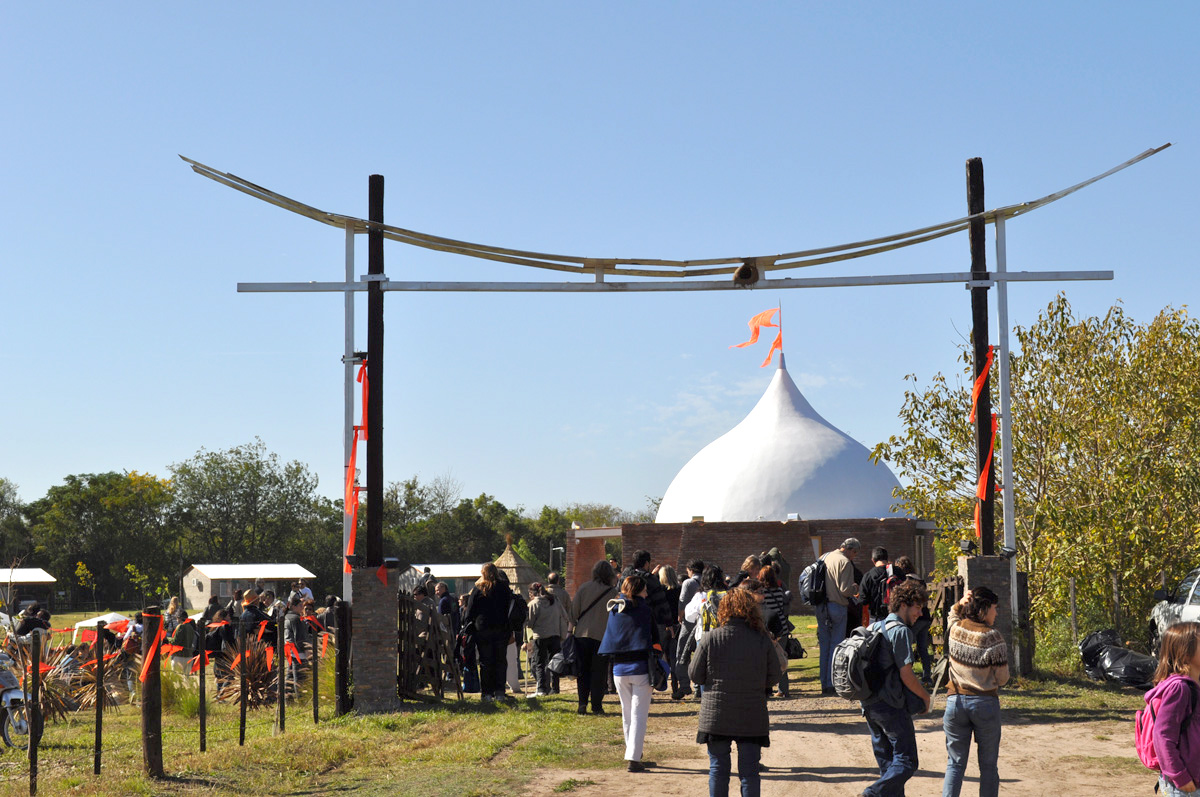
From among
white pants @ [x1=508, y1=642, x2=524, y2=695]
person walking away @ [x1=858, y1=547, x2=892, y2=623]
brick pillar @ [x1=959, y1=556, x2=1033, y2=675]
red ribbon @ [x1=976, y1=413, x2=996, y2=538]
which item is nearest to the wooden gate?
white pants @ [x1=508, y1=642, x2=524, y2=695]

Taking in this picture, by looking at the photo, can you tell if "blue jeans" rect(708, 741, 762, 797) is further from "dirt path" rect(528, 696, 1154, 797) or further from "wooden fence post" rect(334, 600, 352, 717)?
"wooden fence post" rect(334, 600, 352, 717)

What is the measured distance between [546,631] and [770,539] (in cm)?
2011

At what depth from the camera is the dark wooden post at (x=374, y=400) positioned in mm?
11156

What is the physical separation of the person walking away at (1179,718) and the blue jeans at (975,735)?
144 cm

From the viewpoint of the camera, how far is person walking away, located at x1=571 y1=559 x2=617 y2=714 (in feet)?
34.0

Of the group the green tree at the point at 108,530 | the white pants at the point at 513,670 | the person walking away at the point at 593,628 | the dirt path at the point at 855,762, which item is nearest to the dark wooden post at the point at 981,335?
the dirt path at the point at 855,762

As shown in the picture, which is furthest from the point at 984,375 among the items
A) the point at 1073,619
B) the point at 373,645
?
the point at 373,645

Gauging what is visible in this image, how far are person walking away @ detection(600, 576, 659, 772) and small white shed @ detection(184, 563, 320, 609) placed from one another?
32.3 meters

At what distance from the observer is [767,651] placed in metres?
6.10

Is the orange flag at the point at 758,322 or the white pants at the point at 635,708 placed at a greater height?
the orange flag at the point at 758,322

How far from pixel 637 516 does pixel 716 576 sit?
80187 mm

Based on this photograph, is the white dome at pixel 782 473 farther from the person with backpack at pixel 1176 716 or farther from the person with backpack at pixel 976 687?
the person with backpack at pixel 1176 716

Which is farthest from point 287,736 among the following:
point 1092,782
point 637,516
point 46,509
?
point 637,516

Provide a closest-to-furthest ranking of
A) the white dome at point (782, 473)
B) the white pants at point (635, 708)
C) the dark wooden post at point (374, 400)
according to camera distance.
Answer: the white pants at point (635, 708) → the dark wooden post at point (374, 400) → the white dome at point (782, 473)
